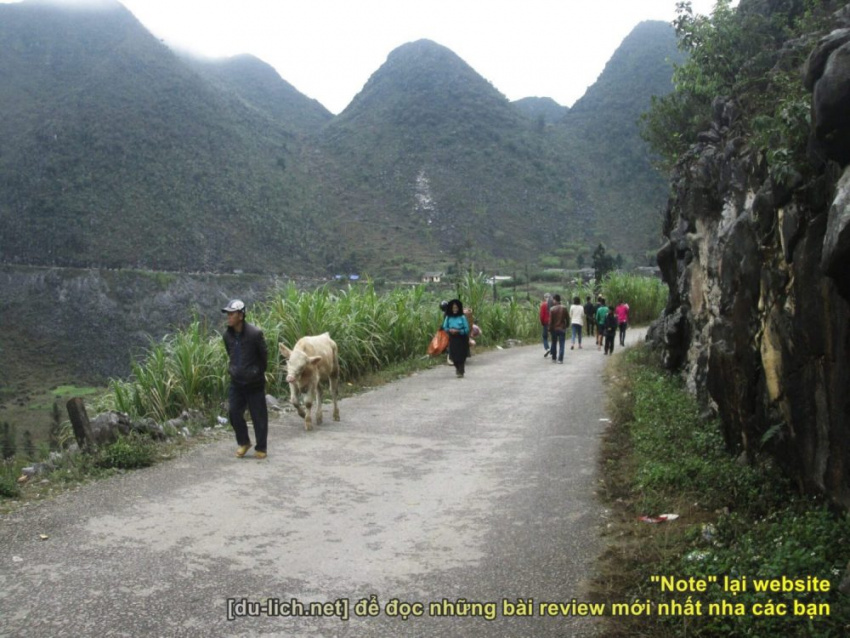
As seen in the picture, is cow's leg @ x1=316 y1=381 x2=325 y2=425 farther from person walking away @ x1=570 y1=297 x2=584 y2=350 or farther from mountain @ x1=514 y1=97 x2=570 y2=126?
mountain @ x1=514 y1=97 x2=570 y2=126

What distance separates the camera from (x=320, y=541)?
5.76m

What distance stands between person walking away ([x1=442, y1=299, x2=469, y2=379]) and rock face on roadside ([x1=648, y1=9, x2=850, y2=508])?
6.78 meters

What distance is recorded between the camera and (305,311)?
1452 centimetres

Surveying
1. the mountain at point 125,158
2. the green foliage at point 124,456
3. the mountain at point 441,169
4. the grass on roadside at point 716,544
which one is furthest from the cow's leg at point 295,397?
the mountain at point 441,169

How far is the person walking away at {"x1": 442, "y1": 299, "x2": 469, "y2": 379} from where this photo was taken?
1539cm

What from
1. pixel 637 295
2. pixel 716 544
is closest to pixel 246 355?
pixel 716 544

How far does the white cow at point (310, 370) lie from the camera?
9.75 meters

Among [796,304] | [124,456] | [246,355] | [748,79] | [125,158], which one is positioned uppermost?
[125,158]

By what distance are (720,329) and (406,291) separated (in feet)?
41.3

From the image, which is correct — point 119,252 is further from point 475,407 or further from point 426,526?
point 426,526

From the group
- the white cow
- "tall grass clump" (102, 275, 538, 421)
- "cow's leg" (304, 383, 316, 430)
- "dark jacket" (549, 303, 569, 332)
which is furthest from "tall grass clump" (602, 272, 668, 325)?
"cow's leg" (304, 383, 316, 430)

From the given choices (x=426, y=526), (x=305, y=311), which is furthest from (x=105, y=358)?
(x=426, y=526)

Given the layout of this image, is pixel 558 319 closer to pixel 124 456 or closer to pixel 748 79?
pixel 748 79

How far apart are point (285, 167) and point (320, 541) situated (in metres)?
73.9
